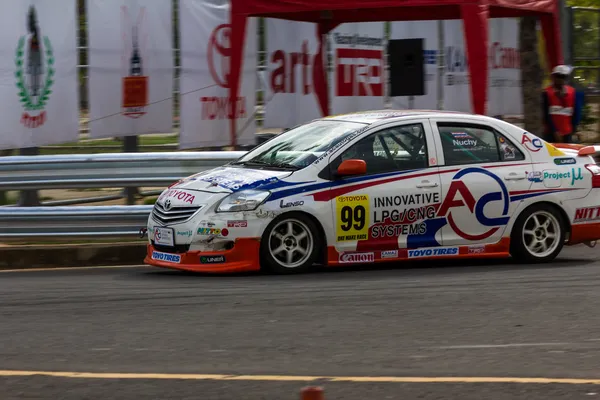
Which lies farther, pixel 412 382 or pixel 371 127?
pixel 371 127

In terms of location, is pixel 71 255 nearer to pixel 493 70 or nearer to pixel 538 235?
pixel 538 235

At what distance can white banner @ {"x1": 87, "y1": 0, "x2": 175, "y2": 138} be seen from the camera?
1377 cm

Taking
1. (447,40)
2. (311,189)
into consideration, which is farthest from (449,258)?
(447,40)

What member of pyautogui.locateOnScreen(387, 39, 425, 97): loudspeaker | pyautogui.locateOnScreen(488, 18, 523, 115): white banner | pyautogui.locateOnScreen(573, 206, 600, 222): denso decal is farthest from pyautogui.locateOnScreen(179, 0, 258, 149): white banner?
pyautogui.locateOnScreen(488, 18, 523, 115): white banner

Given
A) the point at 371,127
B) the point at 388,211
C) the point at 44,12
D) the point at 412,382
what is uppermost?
the point at 44,12

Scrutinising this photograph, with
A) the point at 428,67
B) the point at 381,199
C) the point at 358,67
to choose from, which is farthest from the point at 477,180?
the point at 428,67

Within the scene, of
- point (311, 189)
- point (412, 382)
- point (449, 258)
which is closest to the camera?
point (412, 382)

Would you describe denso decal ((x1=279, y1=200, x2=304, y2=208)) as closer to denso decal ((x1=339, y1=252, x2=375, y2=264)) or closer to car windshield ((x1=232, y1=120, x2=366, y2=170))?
car windshield ((x1=232, y1=120, x2=366, y2=170))

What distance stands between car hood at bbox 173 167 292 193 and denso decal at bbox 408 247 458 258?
4.48 feet

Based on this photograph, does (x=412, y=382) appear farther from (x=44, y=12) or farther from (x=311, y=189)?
(x=44, y=12)

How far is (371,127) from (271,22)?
7371mm

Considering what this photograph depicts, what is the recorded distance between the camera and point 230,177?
32.6 feet

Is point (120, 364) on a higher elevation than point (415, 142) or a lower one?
lower

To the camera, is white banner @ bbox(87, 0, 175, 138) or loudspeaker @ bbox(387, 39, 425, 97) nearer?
white banner @ bbox(87, 0, 175, 138)
